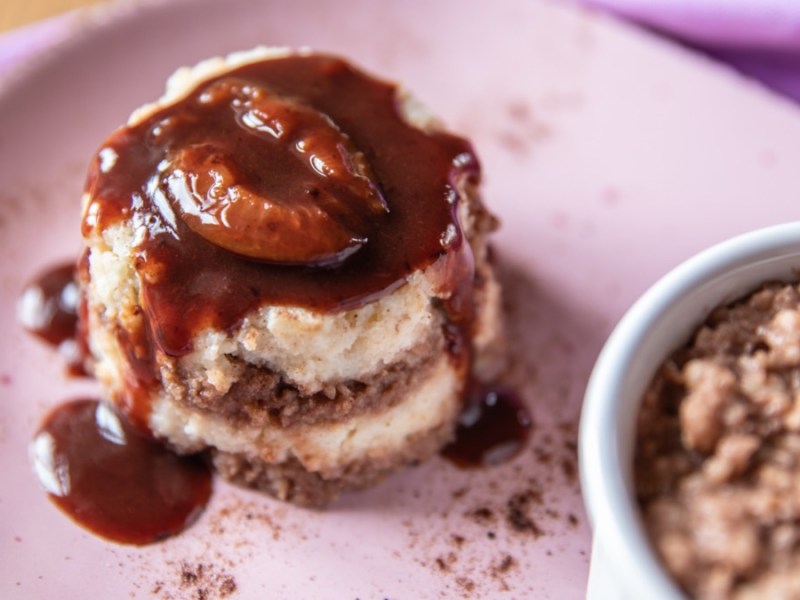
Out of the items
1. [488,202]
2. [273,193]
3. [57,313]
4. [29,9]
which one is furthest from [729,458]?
[29,9]

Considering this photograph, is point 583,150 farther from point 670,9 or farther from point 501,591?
point 501,591

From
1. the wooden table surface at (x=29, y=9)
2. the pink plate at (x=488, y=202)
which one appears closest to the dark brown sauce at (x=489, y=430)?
the pink plate at (x=488, y=202)

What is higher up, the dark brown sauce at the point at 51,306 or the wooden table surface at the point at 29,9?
the wooden table surface at the point at 29,9

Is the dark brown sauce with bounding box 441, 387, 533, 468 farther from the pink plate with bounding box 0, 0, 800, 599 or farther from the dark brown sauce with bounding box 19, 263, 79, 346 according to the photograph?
the dark brown sauce with bounding box 19, 263, 79, 346

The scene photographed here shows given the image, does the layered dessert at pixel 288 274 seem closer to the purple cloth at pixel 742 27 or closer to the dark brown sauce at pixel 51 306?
the dark brown sauce at pixel 51 306

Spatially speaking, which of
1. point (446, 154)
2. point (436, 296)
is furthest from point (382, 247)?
point (446, 154)

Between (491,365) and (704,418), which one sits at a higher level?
(704,418)
